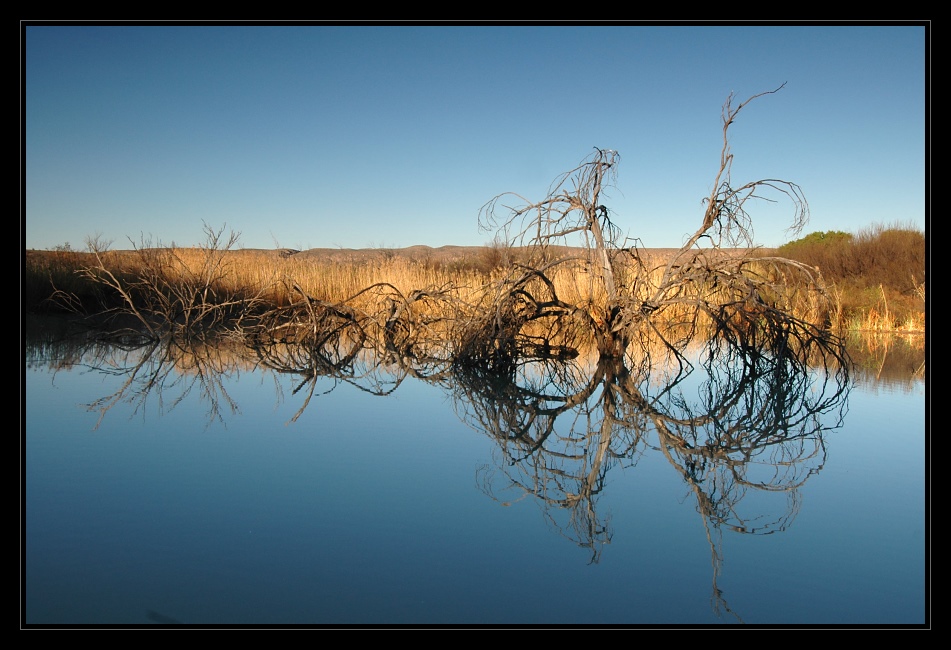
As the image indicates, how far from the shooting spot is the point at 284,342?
12164mm

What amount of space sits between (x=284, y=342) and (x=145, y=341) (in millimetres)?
2332

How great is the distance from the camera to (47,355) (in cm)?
1014

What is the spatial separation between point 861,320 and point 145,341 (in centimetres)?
1336

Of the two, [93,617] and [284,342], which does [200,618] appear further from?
[284,342]

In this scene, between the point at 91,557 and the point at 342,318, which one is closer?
the point at 91,557

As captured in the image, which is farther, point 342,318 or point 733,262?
point 342,318

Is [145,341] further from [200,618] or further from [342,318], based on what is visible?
[200,618]

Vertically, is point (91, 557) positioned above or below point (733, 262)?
below

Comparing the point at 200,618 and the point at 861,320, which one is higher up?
the point at 861,320

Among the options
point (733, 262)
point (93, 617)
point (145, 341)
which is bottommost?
point (93, 617)

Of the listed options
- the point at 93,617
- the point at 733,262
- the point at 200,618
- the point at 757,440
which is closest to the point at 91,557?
the point at 93,617

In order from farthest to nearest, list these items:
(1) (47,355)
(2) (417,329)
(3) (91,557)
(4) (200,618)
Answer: (2) (417,329) → (1) (47,355) → (3) (91,557) → (4) (200,618)
